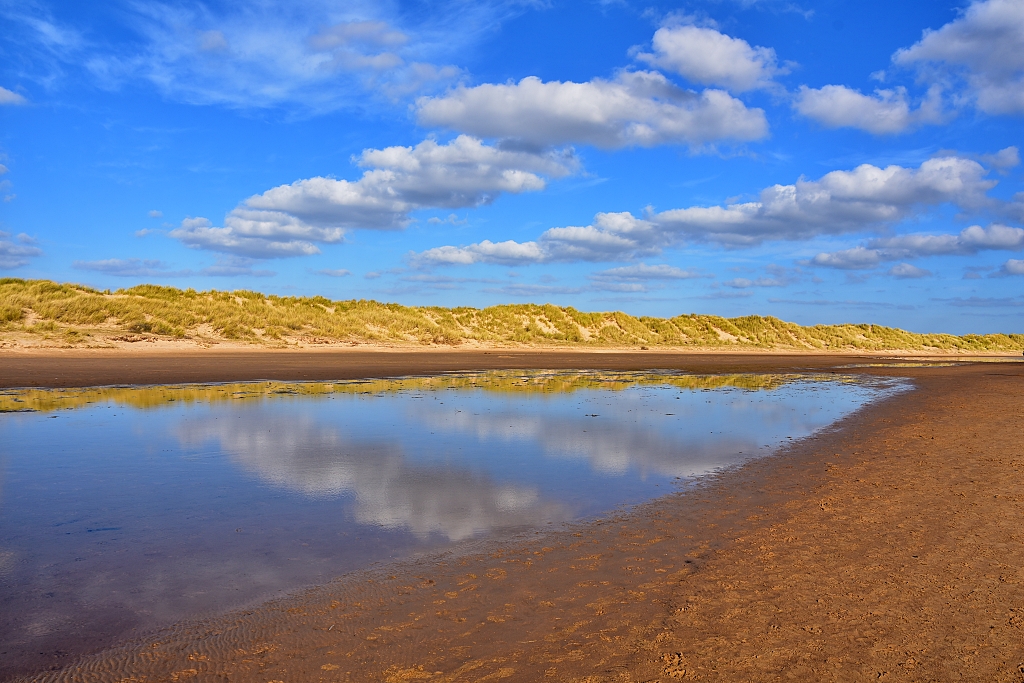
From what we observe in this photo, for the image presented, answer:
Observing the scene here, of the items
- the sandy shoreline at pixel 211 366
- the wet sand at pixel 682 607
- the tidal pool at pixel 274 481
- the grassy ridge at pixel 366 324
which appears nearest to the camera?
the wet sand at pixel 682 607

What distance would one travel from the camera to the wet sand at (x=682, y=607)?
318cm

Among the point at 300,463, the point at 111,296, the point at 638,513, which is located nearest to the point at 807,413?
the point at 638,513

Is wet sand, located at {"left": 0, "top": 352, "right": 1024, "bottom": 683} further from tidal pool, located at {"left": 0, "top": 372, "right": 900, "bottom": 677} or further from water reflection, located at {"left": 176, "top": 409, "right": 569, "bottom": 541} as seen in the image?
water reflection, located at {"left": 176, "top": 409, "right": 569, "bottom": 541}

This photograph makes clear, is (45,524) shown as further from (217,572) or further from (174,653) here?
(174,653)

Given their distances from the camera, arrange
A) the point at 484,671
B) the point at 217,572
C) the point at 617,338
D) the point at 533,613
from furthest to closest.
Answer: the point at 617,338 < the point at 217,572 < the point at 533,613 < the point at 484,671

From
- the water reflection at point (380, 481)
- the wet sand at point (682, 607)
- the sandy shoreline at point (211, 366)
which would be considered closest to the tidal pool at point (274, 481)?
the water reflection at point (380, 481)

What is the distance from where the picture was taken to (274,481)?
23.0ft

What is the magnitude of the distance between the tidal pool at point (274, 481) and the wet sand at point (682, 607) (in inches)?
18.8

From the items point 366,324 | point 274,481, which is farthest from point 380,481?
point 366,324

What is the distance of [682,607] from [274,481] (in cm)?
478

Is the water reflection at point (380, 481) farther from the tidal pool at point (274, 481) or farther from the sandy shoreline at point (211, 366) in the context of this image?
the sandy shoreline at point (211, 366)

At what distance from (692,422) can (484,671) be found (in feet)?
31.6

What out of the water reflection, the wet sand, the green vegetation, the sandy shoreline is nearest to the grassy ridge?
the sandy shoreline

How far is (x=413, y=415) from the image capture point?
12297 millimetres
